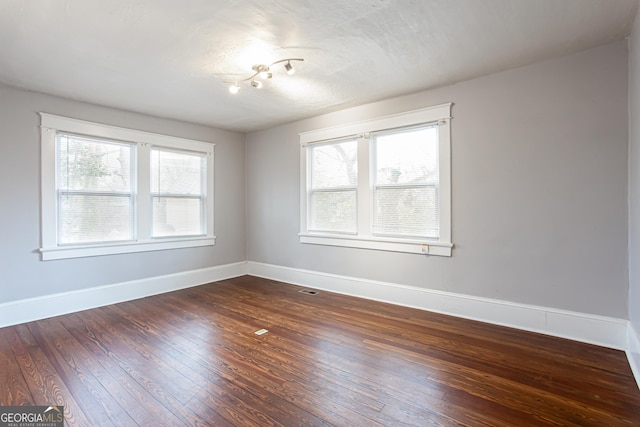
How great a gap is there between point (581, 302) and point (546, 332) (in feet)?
1.39

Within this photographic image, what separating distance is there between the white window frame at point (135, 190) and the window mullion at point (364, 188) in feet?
8.63

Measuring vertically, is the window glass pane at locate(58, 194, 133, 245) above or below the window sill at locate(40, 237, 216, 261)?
above

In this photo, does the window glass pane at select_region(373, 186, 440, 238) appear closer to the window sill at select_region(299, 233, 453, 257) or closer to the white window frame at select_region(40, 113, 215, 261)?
the window sill at select_region(299, 233, 453, 257)

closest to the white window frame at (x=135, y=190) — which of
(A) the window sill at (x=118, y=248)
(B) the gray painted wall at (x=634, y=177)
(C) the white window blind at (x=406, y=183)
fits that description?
(A) the window sill at (x=118, y=248)

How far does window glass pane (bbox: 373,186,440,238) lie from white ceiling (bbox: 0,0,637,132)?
1.27m

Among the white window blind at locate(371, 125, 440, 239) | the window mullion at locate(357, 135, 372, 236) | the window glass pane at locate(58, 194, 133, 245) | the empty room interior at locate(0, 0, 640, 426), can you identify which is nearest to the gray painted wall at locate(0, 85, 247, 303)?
the empty room interior at locate(0, 0, 640, 426)

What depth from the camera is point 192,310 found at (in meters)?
3.75

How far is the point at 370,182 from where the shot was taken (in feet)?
13.6

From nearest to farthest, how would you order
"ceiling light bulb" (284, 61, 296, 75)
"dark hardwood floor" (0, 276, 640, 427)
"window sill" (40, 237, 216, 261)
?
"dark hardwood floor" (0, 276, 640, 427) → "ceiling light bulb" (284, 61, 296, 75) → "window sill" (40, 237, 216, 261)

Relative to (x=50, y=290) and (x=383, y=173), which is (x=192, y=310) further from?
(x=383, y=173)

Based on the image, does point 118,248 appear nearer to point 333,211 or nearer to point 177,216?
point 177,216

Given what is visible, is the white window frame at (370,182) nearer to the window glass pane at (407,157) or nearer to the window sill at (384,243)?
the window sill at (384,243)

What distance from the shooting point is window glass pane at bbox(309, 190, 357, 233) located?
14.5ft

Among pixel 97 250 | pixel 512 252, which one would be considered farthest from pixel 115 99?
pixel 512 252
